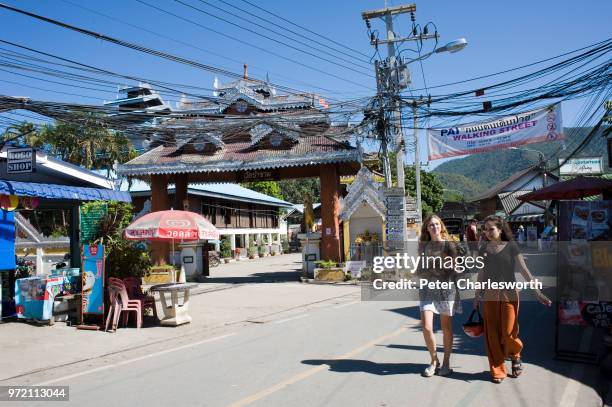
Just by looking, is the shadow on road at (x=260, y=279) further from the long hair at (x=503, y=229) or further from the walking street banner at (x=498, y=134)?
the long hair at (x=503, y=229)

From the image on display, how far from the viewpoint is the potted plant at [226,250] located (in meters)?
37.5

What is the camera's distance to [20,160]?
1024 cm

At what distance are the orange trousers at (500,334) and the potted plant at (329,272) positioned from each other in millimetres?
13360

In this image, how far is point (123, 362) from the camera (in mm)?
7891

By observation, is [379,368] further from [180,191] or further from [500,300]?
[180,191]

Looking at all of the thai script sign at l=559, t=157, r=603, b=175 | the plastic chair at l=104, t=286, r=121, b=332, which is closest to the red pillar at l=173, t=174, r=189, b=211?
the plastic chair at l=104, t=286, r=121, b=332

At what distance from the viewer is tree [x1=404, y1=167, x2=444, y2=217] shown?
49.2 meters

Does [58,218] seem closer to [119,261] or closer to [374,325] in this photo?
[119,261]

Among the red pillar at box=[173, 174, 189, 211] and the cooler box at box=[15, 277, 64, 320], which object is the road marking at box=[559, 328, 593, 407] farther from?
the red pillar at box=[173, 174, 189, 211]

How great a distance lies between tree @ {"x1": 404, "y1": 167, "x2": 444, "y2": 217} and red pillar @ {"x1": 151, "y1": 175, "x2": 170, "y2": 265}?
29.3m

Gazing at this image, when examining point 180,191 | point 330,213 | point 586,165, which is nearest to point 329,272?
point 330,213

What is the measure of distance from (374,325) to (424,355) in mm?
2693

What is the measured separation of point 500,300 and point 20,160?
9.06m

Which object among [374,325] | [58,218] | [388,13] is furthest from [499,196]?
[374,325]
